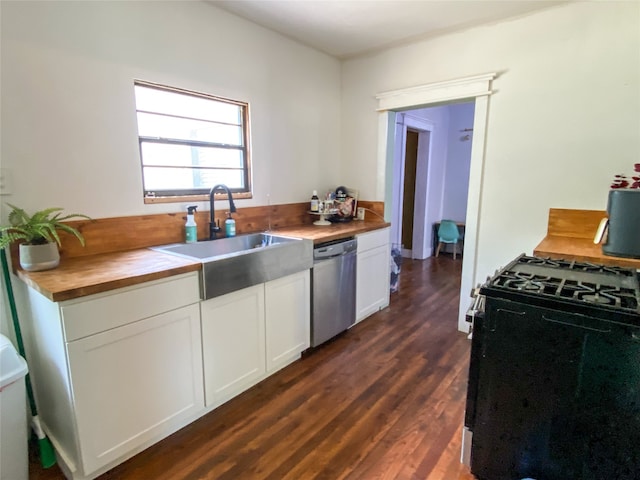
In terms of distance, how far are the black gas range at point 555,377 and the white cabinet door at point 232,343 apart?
3.96 feet

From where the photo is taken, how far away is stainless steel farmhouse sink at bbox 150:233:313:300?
1.79 m

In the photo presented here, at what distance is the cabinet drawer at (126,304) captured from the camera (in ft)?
4.41

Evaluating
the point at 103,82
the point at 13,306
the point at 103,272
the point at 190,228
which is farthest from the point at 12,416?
the point at 103,82

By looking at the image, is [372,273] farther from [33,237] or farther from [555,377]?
[33,237]

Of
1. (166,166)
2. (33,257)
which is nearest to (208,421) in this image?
(33,257)

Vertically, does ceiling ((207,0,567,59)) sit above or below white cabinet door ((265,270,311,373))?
above

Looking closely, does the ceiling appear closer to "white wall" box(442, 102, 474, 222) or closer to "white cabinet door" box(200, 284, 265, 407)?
"white cabinet door" box(200, 284, 265, 407)

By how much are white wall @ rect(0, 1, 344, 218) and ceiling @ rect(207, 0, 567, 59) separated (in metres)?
0.17

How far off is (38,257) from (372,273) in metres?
2.37

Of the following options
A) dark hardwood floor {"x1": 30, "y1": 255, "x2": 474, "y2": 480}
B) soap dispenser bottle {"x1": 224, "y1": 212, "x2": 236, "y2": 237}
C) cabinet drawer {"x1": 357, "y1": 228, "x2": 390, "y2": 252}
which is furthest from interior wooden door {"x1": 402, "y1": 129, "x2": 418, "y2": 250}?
soap dispenser bottle {"x1": 224, "y1": 212, "x2": 236, "y2": 237}

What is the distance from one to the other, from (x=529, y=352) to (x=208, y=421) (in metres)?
1.62

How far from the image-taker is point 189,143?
2354 mm

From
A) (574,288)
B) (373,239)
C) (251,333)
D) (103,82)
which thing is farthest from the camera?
(373,239)

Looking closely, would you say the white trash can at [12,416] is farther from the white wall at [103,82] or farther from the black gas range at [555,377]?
the black gas range at [555,377]
